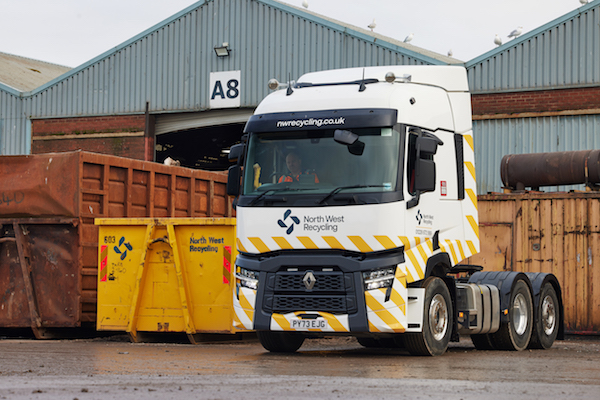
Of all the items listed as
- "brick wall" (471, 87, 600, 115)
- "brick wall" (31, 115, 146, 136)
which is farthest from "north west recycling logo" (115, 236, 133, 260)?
"brick wall" (31, 115, 146, 136)

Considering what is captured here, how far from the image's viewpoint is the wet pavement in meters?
6.50

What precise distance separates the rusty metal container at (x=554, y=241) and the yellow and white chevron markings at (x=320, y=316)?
5.89 meters

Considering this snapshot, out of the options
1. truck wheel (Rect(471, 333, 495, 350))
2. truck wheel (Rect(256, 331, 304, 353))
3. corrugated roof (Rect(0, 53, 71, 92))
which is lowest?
truck wheel (Rect(471, 333, 495, 350))

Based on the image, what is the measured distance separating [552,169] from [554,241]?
1311 mm

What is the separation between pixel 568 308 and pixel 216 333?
6283 millimetres

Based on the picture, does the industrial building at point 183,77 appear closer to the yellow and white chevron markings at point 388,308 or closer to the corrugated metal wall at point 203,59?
the corrugated metal wall at point 203,59

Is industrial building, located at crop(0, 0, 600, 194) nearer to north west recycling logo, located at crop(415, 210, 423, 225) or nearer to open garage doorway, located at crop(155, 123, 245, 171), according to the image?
open garage doorway, located at crop(155, 123, 245, 171)

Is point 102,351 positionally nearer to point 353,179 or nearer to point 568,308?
point 353,179

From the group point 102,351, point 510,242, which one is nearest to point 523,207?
point 510,242

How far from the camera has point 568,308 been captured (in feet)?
48.3

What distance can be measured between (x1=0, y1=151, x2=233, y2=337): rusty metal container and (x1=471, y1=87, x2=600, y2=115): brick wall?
10583 mm

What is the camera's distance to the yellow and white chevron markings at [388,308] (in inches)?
370

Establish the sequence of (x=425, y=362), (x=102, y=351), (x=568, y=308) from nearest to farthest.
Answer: (x=425, y=362)
(x=102, y=351)
(x=568, y=308)

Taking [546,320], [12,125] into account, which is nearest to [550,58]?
[546,320]
